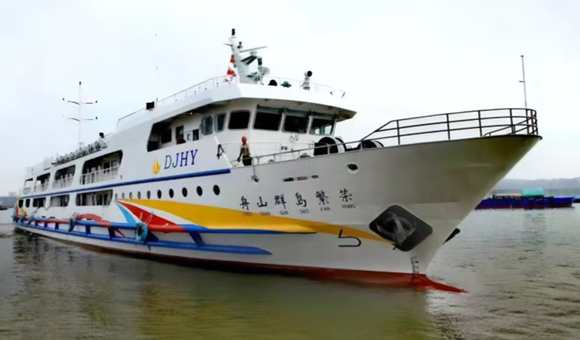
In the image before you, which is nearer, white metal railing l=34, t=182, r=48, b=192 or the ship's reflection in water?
the ship's reflection in water

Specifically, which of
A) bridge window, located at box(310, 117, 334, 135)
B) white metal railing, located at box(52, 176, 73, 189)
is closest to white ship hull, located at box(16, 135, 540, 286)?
bridge window, located at box(310, 117, 334, 135)

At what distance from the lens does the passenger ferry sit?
8.09 meters

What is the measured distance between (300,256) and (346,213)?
5.02 feet

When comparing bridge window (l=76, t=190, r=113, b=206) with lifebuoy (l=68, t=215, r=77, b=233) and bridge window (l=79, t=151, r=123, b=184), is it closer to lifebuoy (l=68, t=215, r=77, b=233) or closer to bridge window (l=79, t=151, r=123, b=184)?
bridge window (l=79, t=151, r=123, b=184)

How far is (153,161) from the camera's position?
1298 centimetres

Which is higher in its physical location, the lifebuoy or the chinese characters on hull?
the chinese characters on hull

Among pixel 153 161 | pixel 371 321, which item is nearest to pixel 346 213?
pixel 371 321

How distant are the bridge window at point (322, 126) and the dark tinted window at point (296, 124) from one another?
1.23 ft

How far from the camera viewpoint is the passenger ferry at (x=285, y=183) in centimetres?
809

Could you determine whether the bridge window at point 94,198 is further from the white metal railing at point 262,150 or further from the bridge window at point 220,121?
Result: the white metal railing at point 262,150

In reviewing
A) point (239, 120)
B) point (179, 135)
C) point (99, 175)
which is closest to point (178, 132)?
point (179, 135)

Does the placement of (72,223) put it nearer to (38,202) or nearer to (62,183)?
(62,183)

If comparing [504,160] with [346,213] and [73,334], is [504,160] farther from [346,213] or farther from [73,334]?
[73,334]

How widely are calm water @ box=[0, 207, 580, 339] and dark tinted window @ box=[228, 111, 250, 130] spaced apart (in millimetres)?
3843
